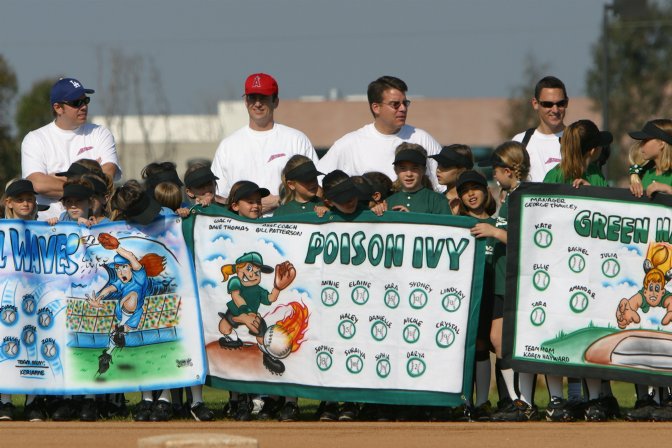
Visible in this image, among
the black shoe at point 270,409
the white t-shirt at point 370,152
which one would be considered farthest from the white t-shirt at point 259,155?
the black shoe at point 270,409

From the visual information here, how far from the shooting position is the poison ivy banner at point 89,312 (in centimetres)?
1059

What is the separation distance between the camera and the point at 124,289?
10617 millimetres

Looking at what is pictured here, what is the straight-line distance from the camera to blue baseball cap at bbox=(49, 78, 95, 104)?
38.2ft

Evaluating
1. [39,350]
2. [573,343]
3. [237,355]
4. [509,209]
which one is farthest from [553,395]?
[39,350]

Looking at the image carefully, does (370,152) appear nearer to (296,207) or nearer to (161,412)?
(296,207)

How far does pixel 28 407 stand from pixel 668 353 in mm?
5020

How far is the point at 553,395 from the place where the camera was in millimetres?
10383

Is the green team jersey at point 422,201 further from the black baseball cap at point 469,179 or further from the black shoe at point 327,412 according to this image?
the black shoe at point 327,412

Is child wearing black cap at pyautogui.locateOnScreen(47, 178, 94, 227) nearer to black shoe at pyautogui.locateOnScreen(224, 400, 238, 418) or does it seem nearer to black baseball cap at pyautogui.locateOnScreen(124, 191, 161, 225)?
black baseball cap at pyautogui.locateOnScreen(124, 191, 161, 225)

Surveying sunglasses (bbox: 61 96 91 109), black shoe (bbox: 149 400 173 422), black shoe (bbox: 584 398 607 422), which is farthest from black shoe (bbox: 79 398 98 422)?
black shoe (bbox: 584 398 607 422)

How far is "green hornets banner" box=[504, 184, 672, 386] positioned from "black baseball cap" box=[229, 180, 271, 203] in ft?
Result: 6.62

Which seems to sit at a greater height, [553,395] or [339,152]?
[339,152]

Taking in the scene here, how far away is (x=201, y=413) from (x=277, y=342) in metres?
0.81
